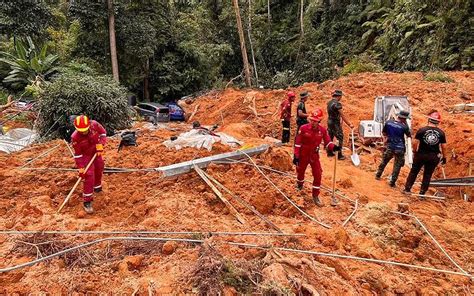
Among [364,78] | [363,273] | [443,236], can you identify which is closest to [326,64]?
[364,78]

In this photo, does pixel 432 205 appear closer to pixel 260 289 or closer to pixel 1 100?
pixel 260 289

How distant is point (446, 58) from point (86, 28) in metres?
17.4

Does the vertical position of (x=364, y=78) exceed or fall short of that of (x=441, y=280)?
it exceeds it

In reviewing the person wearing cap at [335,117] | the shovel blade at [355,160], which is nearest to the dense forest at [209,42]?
the person wearing cap at [335,117]

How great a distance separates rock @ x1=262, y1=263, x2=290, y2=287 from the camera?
3.69 m

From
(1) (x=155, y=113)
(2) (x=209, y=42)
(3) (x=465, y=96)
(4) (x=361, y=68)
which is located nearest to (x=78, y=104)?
(1) (x=155, y=113)

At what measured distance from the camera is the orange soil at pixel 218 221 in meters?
4.02

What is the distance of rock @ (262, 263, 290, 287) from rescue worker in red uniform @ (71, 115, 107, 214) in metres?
3.24

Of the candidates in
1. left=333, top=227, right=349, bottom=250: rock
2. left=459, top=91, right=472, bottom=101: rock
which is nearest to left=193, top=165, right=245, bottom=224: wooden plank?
left=333, top=227, right=349, bottom=250: rock

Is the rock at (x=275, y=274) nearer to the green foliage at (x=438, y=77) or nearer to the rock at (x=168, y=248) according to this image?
the rock at (x=168, y=248)

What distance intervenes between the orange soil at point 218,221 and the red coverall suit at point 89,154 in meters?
0.31

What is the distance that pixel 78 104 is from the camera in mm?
12633

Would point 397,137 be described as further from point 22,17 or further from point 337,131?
point 22,17

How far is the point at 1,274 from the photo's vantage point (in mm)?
4016
